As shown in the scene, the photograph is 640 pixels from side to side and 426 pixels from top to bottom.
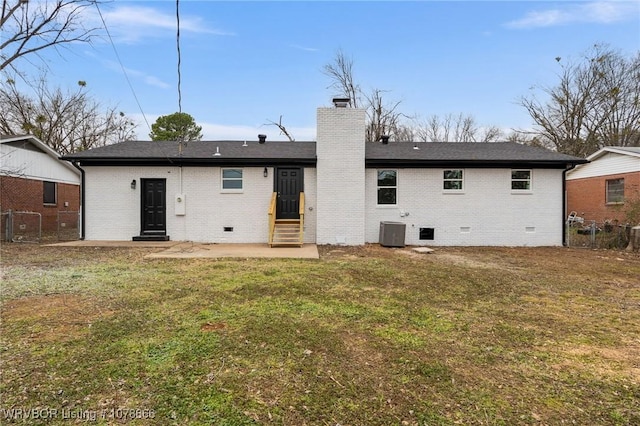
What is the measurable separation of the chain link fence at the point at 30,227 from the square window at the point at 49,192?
1056 mm

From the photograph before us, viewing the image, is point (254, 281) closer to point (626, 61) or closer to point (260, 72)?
point (260, 72)

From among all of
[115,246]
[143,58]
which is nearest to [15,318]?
[115,246]

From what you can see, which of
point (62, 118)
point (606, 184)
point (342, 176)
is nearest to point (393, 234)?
point (342, 176)

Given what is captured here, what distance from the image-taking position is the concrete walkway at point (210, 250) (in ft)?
29.8

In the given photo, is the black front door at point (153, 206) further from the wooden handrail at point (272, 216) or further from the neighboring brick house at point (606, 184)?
the neighboring brick house at point (606, 184)

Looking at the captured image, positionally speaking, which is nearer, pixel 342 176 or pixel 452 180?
pixel 342 176

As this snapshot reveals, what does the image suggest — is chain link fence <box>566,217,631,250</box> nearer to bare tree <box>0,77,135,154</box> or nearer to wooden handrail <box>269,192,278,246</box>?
wooden handrail <box>269,192,278,246</box>

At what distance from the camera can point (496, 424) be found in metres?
2.35

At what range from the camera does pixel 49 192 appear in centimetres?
1730

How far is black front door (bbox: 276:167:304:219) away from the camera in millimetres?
12047

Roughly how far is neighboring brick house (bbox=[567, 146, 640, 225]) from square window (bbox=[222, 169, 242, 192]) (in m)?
16.8

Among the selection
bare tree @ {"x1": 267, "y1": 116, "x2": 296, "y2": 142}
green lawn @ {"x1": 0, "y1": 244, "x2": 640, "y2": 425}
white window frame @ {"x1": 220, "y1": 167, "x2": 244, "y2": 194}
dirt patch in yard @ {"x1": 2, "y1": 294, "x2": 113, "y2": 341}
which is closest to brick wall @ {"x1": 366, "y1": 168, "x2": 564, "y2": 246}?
white window frame @ {"x1": 220, "y1": 167, "x2": 244, "y2": 194}

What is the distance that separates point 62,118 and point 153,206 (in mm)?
19882

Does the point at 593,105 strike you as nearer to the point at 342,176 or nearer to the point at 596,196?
the point at 596,196
